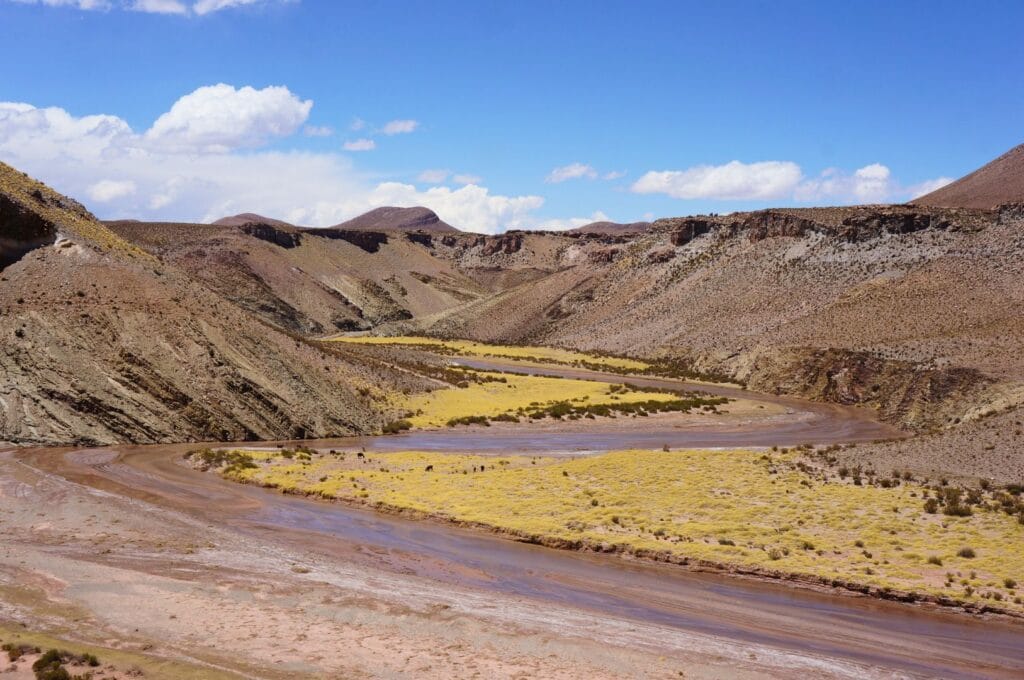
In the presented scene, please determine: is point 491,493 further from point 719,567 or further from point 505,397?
point 505,397

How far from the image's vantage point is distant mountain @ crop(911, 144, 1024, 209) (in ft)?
499

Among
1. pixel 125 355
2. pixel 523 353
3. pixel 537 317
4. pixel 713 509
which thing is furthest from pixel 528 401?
pixel 537 317

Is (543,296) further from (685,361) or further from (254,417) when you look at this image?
(254,417)

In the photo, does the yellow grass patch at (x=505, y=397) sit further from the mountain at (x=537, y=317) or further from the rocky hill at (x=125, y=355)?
the rocky hill at (x=125, y=355)

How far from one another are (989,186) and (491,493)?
6383 inches

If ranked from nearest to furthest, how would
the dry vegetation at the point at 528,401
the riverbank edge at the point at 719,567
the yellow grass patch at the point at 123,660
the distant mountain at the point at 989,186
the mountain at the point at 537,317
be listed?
the yellow grass patch at the point at 123,660
the riverbank edge at the point at 719,567
the mountain at the point at 537,317
the dry vegetation at the point at 528,401
the distant mountain at the point at 989,186

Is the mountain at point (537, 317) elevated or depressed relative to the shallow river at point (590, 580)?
elevated

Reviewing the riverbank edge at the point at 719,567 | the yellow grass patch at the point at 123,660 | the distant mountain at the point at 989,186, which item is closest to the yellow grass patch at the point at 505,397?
the riverbank edge at the point at 719,567

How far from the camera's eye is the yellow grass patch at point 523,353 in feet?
326

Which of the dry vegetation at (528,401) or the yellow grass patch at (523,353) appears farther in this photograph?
the yellow grass patch at (523,353)

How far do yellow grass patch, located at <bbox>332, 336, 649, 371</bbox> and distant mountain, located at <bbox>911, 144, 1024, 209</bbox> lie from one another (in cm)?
7318

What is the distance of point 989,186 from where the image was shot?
164m

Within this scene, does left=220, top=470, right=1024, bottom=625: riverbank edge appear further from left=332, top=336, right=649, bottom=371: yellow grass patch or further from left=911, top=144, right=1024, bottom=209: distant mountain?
left=911, top=144, right=1024, bottom=209: distant mountain

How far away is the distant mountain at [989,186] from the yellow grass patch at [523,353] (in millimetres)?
73180
